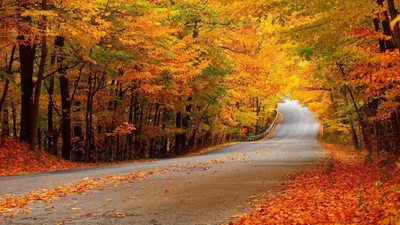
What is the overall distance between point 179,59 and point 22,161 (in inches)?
421

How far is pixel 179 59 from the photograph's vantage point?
24516 mm

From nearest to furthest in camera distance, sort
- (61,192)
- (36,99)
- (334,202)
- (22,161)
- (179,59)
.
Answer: (334,202), (61,192), (22,161), (36,99), (179,59)

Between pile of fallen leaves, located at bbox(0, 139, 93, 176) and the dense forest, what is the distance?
2.47 feet

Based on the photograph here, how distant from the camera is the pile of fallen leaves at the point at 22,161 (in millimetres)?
15891

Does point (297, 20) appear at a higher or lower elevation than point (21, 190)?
higher

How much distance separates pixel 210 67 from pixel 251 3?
16568 millimetres

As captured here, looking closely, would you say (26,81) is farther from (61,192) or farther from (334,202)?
(334,202)

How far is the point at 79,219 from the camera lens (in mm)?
7375

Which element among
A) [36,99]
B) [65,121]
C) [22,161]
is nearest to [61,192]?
[22,161]

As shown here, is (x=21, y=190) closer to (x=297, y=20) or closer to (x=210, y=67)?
(x=297, y=20)

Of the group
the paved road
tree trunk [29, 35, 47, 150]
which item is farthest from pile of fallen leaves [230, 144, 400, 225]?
tree trunk [29, 35, 47, 150]

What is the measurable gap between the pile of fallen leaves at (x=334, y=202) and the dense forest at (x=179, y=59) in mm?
2097

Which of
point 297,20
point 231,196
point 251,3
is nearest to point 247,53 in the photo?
point 297,20

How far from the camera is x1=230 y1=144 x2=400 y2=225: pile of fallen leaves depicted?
684 cm
